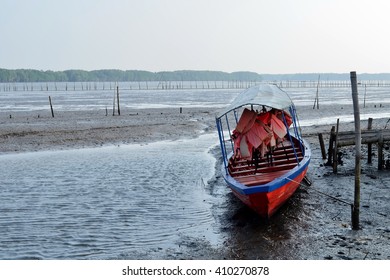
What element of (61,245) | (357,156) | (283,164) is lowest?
(61,245)

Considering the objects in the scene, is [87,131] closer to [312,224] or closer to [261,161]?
[261,161]

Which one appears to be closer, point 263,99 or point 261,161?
point 263,99

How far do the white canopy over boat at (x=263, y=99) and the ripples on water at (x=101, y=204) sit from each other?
2.56 m

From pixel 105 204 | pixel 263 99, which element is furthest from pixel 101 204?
pixel 263 99

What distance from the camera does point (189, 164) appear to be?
16.5 metres

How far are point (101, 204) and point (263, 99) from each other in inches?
184

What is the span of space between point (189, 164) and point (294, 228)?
767 cm

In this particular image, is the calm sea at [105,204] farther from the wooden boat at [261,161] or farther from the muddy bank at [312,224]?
the wooden boat at [261,161]

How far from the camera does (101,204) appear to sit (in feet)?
37.7

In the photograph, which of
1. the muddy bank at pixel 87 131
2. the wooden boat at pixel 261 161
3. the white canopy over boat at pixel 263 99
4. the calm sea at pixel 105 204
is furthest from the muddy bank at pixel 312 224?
the muddy bank at pixel 87 131

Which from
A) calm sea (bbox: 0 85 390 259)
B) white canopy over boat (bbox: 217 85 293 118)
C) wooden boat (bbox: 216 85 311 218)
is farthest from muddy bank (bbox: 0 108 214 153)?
white canopy over boat (bbox: 217 85 293 118)

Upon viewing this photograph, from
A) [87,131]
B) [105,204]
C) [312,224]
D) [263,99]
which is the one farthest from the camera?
[87,131]
